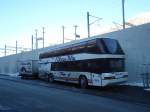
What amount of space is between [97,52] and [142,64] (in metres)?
4.41

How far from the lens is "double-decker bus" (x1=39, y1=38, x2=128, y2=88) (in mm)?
22758

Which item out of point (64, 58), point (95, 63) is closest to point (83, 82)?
point (95, 63)

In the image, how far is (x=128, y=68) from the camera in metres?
26.6

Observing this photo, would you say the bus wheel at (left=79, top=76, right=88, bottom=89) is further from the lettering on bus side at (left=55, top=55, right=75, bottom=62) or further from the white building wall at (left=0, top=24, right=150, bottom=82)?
the white building wall at (left=0, top=24, right=150, bottom=82)

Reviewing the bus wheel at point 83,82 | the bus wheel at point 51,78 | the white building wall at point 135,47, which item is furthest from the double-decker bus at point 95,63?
the bus wheel at point 51,78

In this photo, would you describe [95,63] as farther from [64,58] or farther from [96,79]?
[64,58]

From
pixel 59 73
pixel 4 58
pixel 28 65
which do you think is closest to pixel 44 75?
pixel 59 73

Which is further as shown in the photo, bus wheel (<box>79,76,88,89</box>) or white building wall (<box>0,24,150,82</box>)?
white building wall (<box>0,24,150,82</box>)

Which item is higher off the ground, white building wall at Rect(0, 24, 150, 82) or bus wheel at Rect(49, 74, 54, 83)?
white building wall at Rect(0, 24, 150, 82)

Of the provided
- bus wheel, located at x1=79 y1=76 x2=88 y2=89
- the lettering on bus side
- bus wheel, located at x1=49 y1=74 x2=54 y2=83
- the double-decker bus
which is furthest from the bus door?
bus wheel, located at x1=49 y1=74 x2=54 y2=83

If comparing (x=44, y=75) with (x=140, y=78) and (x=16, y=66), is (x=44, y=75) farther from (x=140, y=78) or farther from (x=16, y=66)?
(x=16, y=66)

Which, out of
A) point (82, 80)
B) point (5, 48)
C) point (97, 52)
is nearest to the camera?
point (97, 52)

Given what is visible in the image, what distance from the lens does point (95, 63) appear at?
23.2 m

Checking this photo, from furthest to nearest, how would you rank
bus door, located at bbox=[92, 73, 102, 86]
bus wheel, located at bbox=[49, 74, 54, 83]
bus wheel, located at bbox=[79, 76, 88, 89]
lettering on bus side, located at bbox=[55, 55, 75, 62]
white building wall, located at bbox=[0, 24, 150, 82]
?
bus wheel, located at bbox=[49, 74, 54, 83]
lettering on bus side, located at bbox=[55, 55, 75, 62]
white building wall, located at bbox=[0, 24, 150, 82]
bus wheel, located at bbox=[79, 76, 88, 89]
bus door, located at bbox=[92, 73, 102, 86]
